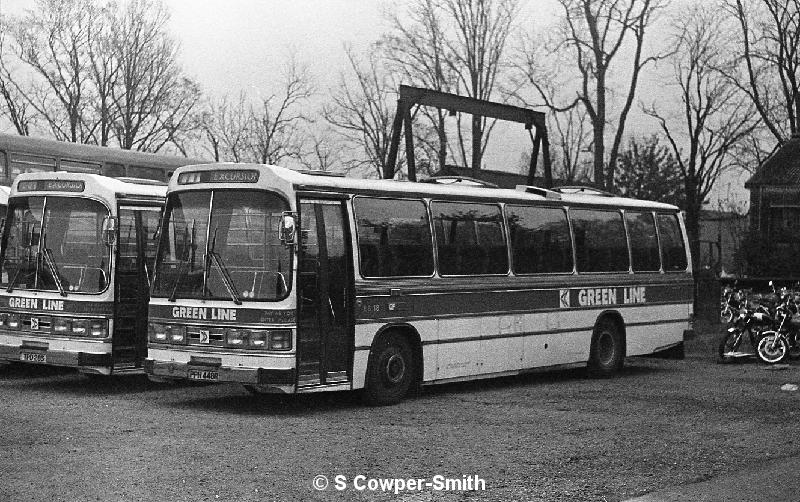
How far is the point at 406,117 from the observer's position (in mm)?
22062

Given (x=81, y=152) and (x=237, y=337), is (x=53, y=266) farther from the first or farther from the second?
(x=81, y=152)

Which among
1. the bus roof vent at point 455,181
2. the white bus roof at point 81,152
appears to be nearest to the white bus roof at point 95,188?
the bus roof vent at point 455,181

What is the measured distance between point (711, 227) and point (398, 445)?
99811mm

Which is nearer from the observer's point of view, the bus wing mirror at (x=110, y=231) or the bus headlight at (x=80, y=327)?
the bus wing mirror at (x=110, y=231)

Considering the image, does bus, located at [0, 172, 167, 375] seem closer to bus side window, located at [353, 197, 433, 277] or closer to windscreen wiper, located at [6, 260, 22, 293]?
windscreen wiper, located at [6, 260, 22, 293]

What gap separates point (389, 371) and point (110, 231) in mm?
3905

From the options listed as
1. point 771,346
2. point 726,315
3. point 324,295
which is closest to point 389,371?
point 324,295

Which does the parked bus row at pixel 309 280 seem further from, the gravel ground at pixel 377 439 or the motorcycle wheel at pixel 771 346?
the motorcycle wheel at pixel 771 346

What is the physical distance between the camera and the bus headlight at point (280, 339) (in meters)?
13.1

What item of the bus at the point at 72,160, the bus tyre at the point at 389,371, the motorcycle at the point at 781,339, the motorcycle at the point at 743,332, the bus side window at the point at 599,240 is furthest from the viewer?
the bus at the point at 72,160

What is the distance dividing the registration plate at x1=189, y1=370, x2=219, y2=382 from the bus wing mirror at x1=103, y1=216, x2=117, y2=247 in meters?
2.44

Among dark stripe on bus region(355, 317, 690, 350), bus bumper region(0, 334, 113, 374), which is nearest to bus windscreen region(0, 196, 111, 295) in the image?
bus bumper region(0, 334, 113, 374)

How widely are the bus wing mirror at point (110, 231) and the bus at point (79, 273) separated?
0.04ft

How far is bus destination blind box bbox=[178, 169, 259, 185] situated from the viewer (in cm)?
1351
